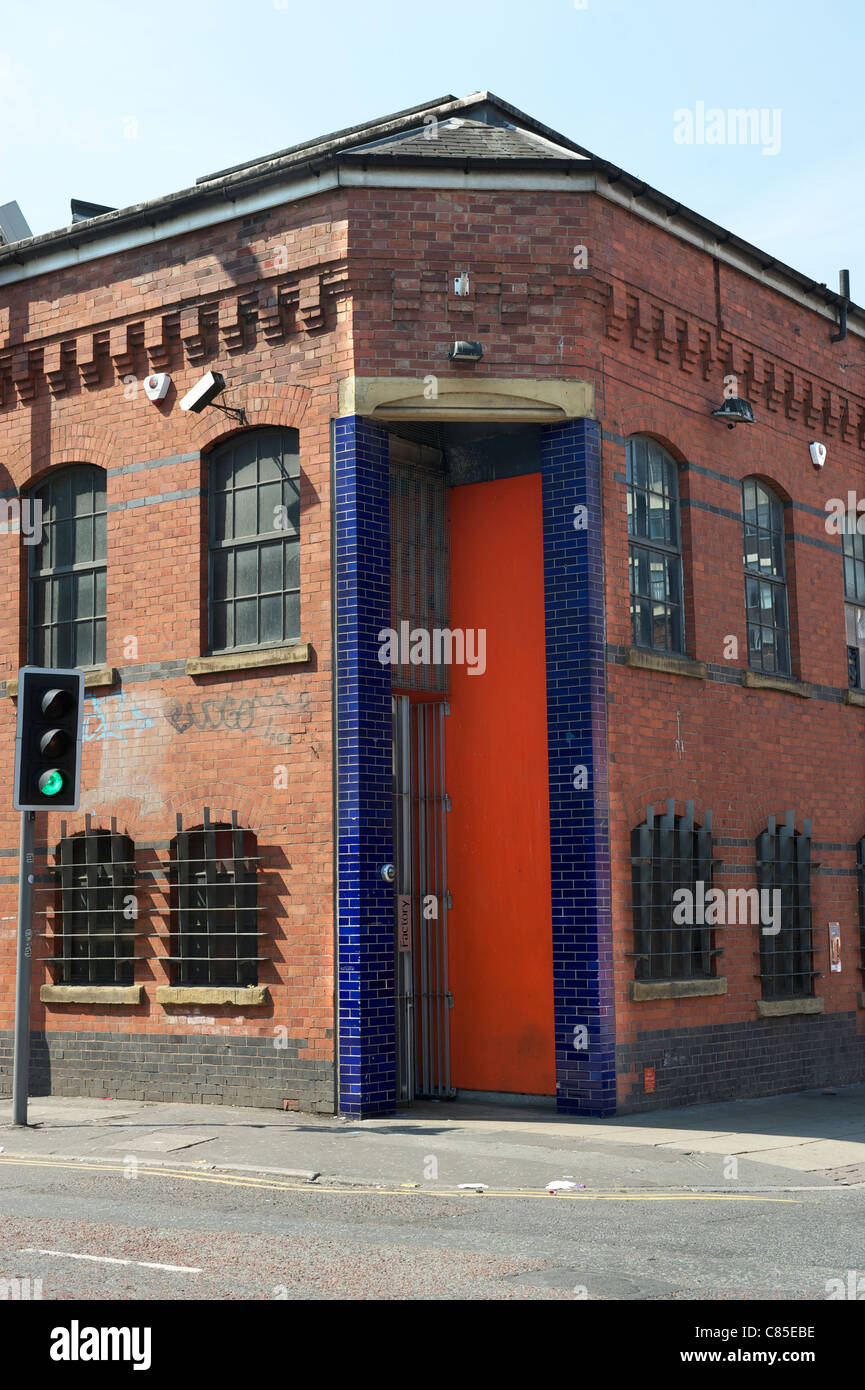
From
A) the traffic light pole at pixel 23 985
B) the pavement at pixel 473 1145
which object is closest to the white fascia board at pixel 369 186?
the traffic light pole at pixel 23 985

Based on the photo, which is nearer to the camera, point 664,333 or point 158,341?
point 158,341

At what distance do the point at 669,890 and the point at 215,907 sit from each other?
461 cm

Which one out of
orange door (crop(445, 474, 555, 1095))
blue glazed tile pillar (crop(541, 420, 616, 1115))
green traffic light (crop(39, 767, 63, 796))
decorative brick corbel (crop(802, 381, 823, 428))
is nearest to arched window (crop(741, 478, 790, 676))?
decorative brick corbel (crop(802, 381, 823, 428))

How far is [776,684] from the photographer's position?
57.5 feet

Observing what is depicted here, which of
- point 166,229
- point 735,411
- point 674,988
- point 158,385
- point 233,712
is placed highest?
point 166,229

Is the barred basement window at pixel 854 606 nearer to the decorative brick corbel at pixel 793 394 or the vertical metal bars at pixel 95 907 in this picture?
the decorative brick corbel at pixel 793 394

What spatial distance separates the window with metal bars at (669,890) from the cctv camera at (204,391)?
20.0 feet

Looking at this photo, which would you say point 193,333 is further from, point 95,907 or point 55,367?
point 95,907

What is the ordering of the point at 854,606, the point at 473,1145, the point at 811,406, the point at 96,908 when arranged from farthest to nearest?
the point at 854,606
the point at 811,406
the point at 96,908
the point at 473,1145

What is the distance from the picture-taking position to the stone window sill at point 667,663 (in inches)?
592

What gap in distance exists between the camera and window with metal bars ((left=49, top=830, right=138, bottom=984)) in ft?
51.2

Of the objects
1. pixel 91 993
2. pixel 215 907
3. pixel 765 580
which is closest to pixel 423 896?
pixel 215 907

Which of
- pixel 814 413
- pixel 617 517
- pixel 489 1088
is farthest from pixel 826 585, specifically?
pixel 489 1088

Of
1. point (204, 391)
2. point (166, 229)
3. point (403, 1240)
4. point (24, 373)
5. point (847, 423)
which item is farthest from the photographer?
point (847, 423)
